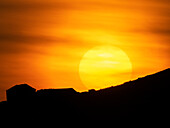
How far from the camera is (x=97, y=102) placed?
62.3 meters

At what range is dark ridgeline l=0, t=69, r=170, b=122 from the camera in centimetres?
5872

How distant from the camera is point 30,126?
58406 mm

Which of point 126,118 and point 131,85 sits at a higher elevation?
point 131,85

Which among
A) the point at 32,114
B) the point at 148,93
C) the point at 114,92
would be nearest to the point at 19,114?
the point at 32,114

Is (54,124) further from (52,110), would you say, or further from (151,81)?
(151,81)

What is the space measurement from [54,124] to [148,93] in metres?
13.9

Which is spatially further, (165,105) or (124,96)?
(124,96)

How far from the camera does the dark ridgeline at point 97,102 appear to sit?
2312 inches

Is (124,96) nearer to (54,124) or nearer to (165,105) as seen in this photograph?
(165,105)

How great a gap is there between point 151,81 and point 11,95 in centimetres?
2031

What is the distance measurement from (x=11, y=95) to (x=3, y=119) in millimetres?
3910

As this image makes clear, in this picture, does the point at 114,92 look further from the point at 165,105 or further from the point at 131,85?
the point at 165,105

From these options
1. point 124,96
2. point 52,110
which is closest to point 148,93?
point 124,96

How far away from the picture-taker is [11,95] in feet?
209
